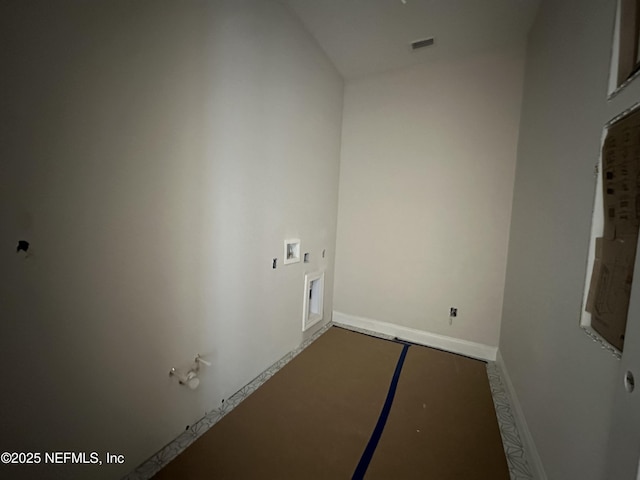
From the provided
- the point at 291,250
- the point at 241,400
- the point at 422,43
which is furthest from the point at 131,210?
the point at 422,43

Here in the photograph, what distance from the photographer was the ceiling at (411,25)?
6.04 feet

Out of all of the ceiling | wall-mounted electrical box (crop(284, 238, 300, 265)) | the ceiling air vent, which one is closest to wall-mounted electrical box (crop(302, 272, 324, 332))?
wall-mounted electrical box (crop(284, 238, 300, 265))

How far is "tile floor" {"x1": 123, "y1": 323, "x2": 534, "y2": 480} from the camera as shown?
1229 mm

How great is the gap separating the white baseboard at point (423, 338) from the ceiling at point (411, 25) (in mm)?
2937

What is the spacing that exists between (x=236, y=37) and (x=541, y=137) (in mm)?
2123

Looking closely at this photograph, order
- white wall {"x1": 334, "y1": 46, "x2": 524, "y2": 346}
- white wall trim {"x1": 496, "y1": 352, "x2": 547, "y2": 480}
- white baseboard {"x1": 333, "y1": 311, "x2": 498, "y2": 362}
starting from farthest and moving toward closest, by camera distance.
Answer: white baseboard {"x1": 333, "y1": 311, "x2": 498, "y2": 362}, white wall {"x1": 334, "y1": 46, "x2": 524, "y2": 346}, white wall trim {"x1": 496, "y1": 352, "x2": 547, "y2": 480}

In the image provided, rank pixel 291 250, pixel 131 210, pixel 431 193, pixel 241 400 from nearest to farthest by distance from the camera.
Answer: pixel 131 210 → pixel 241 400 → pixel 291 250 → pixel 431 193

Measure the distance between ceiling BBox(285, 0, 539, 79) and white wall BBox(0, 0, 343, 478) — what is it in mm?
Answer: 427

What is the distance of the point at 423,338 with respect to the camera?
2643 mm

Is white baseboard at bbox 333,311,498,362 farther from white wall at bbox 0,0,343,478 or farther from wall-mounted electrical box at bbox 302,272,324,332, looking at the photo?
white wall at bbox 0,0,343,478

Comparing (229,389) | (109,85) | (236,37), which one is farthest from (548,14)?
(229,389)

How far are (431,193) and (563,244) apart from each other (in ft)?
4.92

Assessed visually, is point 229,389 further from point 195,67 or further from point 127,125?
point 195,67

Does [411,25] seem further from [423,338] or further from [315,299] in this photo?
[423,338]
